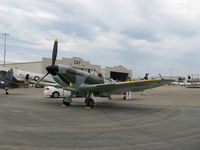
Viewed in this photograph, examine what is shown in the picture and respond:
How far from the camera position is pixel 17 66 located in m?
62.2

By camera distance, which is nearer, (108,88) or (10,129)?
(10,129)

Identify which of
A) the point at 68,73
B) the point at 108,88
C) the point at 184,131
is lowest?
the point at 184,131

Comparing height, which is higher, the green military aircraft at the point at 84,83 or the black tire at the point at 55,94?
the green military aircraft at the point at 84,83

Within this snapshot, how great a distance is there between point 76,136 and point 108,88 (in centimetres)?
647

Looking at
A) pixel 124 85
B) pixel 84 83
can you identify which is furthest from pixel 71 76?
pixel 124 85

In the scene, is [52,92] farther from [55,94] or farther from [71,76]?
[71,76]

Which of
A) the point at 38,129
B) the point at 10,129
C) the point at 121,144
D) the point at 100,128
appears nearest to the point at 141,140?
the point at 121,144

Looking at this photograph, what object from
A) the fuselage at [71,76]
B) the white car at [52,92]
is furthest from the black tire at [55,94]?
the fuselage at [71,76]

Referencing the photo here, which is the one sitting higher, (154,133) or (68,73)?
(68,73)

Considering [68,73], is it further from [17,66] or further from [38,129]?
[17,66]

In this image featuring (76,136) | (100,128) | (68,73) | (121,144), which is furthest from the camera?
(68,73)

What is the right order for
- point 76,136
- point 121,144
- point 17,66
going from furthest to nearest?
point 17,66 < point 76,136 < point 121,144

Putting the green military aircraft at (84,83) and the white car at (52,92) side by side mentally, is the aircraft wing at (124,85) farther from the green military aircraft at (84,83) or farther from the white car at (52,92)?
the white car at (52,92)

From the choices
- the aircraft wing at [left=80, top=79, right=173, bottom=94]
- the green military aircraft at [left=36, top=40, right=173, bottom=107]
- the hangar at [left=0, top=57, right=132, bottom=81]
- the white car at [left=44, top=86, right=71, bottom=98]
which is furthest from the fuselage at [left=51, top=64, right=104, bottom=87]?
the hangar at [left=0, top=57, right=132, bottom=81]
